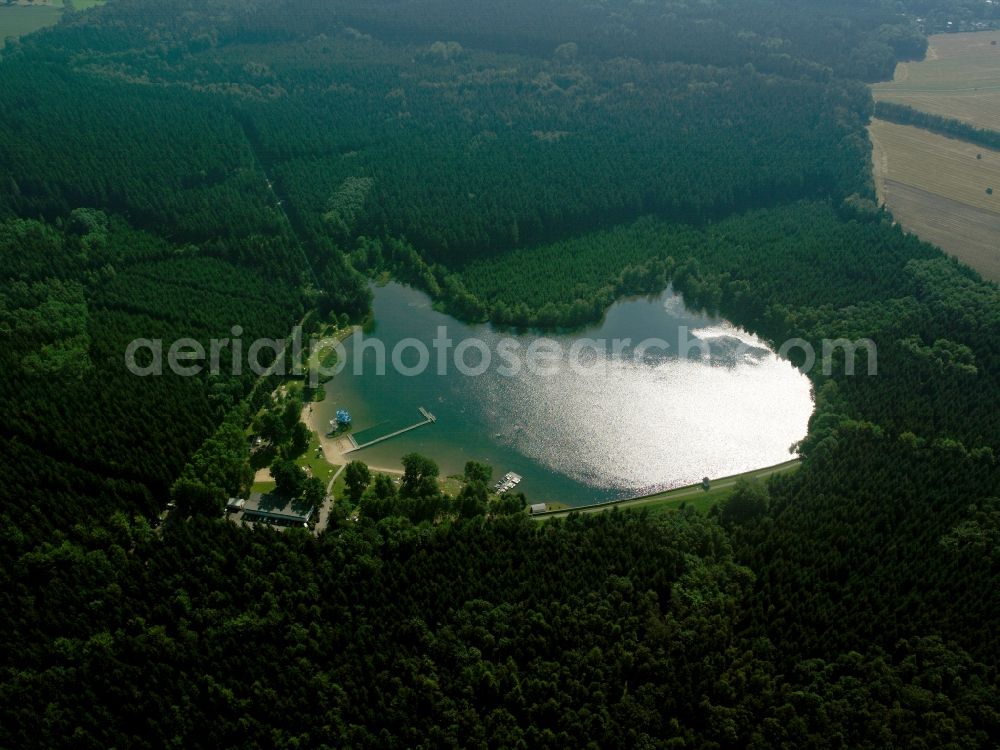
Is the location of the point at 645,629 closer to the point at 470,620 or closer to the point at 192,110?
the point at 470,620

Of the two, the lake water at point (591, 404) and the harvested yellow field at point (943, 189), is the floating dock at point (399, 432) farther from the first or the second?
the harvested yellow field at point (943, 189)

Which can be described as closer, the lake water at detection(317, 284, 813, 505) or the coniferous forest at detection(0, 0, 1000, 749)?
the coniferous forest at detection(0, 0, 1000, 749)

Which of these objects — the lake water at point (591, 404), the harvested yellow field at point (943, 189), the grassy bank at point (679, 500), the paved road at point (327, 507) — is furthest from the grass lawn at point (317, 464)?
the harvested yellow field at point (943, 189)

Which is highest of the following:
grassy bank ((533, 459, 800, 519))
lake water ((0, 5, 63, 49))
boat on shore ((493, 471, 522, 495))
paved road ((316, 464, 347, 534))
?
lake water ((0, 5, 63, 49))

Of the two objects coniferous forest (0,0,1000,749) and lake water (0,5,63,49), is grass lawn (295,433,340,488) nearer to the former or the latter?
coniferous forest (0,0,1000,749)

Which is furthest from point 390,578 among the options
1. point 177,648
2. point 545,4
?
point 545,4

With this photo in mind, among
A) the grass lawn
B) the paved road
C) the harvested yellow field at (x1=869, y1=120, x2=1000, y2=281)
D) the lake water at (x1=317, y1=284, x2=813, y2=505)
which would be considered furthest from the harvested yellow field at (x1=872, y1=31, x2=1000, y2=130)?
the paved road
